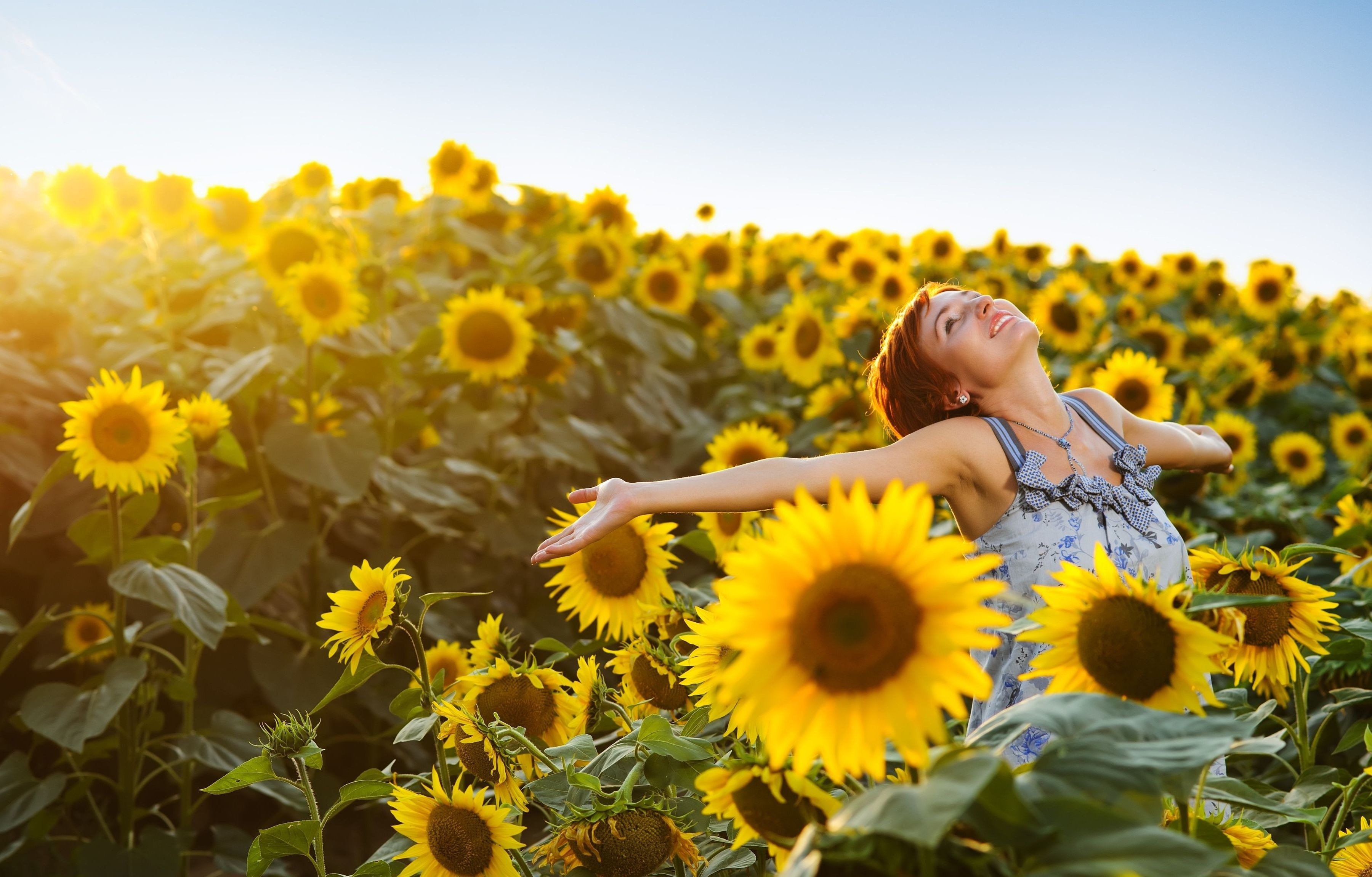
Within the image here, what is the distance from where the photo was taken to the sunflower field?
83 cm

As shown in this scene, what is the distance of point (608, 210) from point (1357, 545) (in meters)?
4.10

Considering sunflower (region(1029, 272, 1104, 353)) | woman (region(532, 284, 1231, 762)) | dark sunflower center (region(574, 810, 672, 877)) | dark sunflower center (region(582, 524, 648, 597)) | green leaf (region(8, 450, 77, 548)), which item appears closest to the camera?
dark sunflower center (region(574, 810, 672, 877))

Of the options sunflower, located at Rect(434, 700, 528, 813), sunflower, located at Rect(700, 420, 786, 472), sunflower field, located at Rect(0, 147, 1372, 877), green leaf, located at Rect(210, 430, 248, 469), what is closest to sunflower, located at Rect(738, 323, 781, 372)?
sunflower field, located at Rect(0, 147, 1372, 877)

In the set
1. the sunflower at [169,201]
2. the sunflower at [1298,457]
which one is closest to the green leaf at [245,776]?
the sunflower at [169,201]

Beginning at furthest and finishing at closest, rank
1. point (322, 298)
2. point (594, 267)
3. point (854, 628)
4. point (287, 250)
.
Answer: point (594, 267) → point (287, 250) → point (322, 298) → point (854, 628)

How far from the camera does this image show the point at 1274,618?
1499mm

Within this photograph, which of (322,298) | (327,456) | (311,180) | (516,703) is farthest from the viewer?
(311,180)

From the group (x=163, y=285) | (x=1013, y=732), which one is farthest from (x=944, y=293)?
(x=163, y=285)

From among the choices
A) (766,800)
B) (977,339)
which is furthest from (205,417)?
(766,800)

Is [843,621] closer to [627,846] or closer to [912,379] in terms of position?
[627,846]

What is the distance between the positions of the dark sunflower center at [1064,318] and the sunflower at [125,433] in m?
4.22

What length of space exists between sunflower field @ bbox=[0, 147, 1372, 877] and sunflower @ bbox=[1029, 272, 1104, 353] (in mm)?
18

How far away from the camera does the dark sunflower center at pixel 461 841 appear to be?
1308 mm

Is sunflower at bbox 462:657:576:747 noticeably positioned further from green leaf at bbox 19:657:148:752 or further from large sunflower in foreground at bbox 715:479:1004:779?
green leaf at bbox 19:657:148:752
